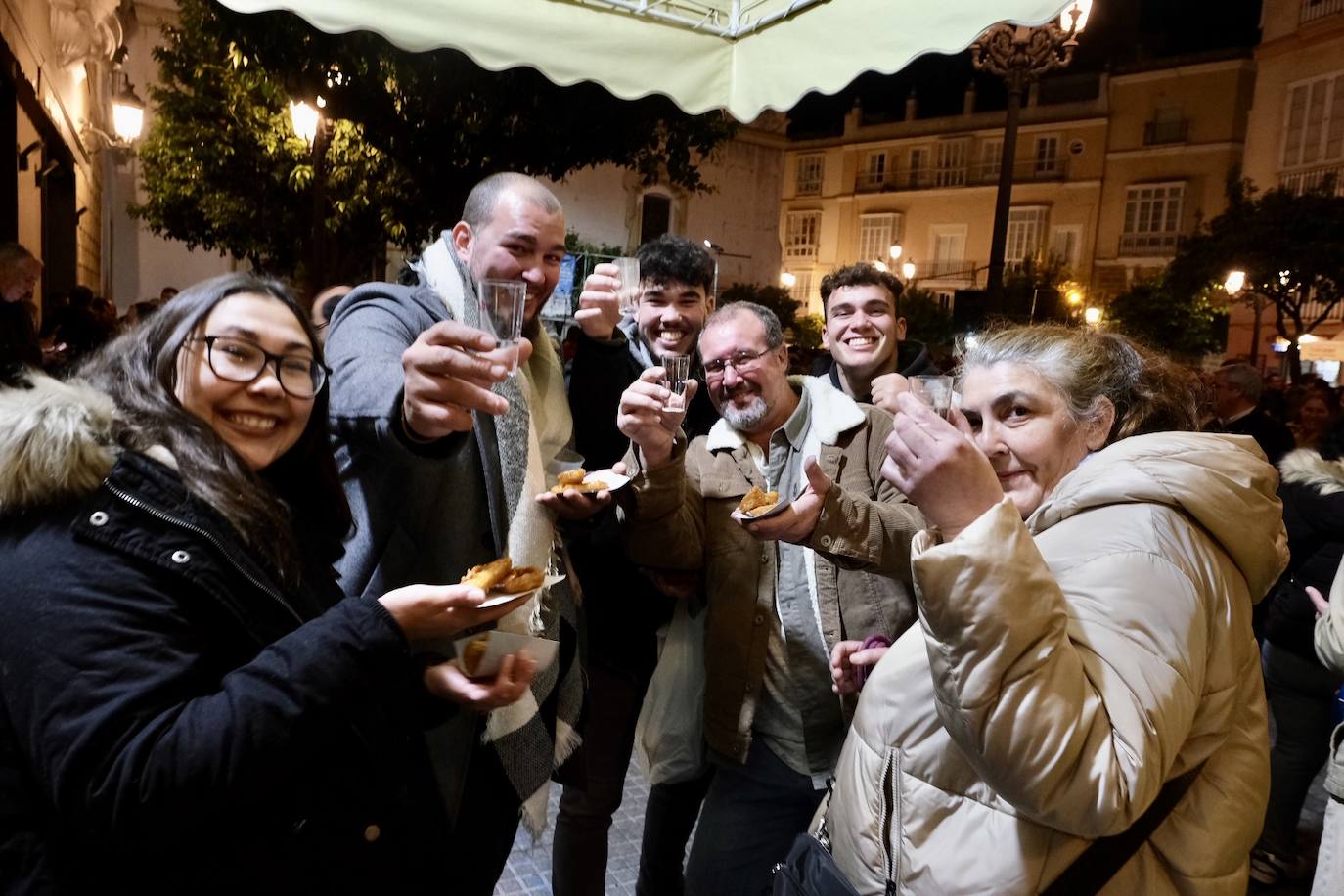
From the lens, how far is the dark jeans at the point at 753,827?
259 cm

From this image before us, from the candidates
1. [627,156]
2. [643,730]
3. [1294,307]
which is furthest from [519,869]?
[1294,307]

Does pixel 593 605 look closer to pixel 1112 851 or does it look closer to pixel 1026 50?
pixel 1112 851

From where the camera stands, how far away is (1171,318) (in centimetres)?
2952

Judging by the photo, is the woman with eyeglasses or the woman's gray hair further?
the woman's gray hair

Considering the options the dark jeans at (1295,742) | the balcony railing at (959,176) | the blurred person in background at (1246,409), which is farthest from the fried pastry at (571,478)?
the balcony railing at (959,176)

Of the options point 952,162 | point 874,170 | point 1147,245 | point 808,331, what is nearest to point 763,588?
point 808,331

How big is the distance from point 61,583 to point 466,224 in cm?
147

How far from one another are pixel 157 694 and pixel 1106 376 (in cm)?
195

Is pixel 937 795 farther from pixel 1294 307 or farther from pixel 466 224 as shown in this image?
pixel 1294 307

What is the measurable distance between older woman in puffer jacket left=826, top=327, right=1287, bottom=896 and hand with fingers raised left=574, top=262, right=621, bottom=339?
4.42ft

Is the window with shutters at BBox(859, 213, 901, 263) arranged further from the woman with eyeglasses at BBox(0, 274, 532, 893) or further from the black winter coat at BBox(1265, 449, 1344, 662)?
the woman with eyeglasses at BBox(0, 274, 532, 893)

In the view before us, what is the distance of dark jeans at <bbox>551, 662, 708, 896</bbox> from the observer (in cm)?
289

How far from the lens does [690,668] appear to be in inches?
109

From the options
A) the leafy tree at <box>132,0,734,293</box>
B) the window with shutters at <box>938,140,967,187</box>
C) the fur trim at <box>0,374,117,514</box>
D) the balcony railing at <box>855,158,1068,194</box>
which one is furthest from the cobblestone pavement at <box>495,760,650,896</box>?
the window with shutters at <box>938,140,967,187</box>
